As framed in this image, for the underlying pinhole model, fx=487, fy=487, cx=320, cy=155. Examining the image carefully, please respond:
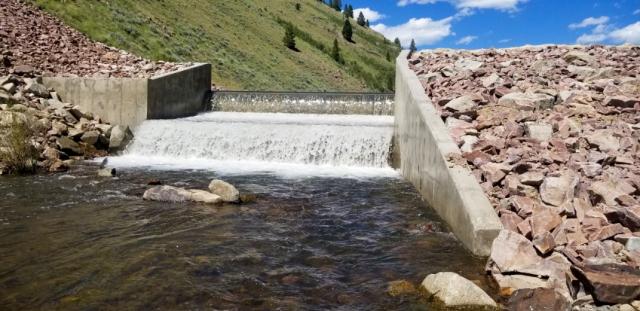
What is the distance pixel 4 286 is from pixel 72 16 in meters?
26.5

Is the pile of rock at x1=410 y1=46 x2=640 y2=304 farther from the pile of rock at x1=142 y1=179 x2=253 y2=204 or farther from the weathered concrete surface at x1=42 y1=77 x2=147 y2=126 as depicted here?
the weathered concrete surface at x1=42 y1=77 x2=147 y2=126

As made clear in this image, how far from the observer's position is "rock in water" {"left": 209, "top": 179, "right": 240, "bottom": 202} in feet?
32.7

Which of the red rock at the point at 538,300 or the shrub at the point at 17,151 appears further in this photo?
the shrub at the point at 17,151

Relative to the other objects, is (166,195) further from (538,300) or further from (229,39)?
(229,39)

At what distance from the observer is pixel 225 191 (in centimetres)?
1012

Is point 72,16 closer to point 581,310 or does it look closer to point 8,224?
point 8,224

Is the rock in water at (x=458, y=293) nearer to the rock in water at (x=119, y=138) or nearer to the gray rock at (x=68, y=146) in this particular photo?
the gray rock at (x=68, y=146)

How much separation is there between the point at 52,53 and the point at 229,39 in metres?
28.9

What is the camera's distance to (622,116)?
9.52m

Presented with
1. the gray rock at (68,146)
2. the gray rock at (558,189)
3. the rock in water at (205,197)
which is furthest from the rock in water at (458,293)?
the gray rock at (68,146)

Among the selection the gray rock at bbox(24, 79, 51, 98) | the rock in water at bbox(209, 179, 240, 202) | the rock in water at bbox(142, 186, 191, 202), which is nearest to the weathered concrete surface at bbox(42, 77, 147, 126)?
the gray rock at bbox(24, 79, 51, 98)

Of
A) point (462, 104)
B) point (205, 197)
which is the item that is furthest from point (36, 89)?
point (462, 104)

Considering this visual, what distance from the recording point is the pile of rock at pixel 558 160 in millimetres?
5383

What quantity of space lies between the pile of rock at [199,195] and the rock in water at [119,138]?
24.7ft
